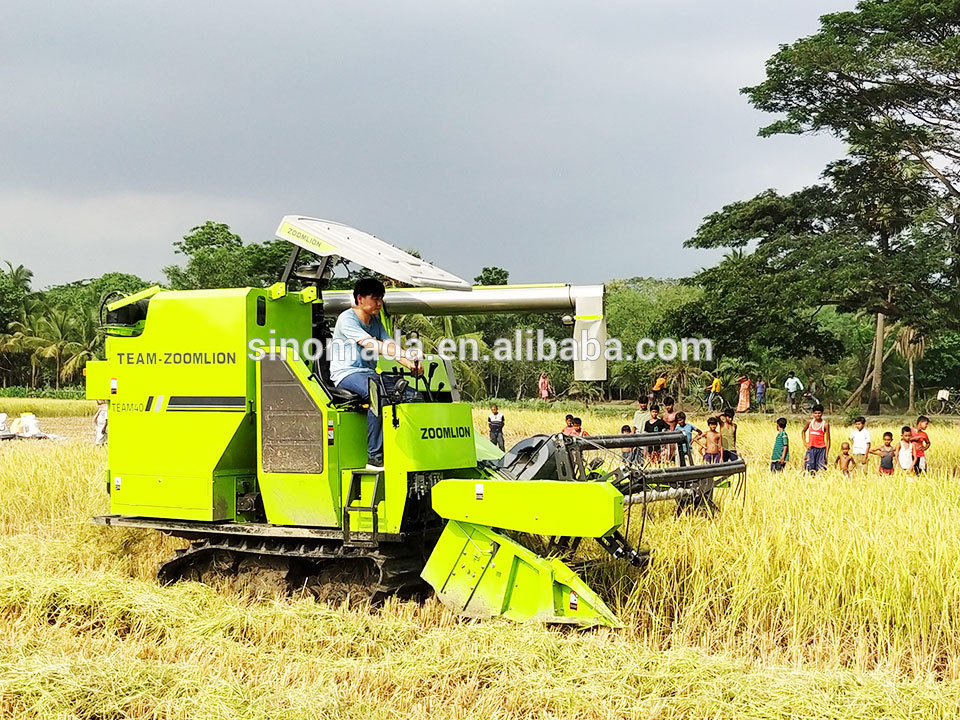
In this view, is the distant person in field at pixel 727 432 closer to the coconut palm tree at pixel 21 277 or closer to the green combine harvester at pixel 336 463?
the green combine harvester at pixel 336 463

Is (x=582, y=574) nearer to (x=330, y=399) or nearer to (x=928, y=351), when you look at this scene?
(x=330, y=399)

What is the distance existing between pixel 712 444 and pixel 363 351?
7.23m

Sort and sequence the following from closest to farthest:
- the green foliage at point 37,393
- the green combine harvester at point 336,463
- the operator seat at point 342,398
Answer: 1. the green combine harvester at point 336,463
2. the operator seat at point 342,398
3. the green foliage at point 37,393

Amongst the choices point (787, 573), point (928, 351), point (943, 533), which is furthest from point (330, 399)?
point (928, 351)

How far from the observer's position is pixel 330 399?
289 inches

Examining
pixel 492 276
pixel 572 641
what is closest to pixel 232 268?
pixel 492 276

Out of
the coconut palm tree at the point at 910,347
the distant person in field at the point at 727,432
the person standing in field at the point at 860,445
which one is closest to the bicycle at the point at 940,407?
the coconut palm tree at the point at 910,347

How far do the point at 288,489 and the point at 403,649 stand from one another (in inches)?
70.0

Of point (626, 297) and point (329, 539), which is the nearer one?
point (329, 539)

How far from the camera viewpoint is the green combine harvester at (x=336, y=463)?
6.65 metres

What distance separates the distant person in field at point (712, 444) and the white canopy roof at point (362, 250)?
6.65m

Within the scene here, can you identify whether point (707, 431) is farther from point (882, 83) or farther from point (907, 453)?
point (882, 83)

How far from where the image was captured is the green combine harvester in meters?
6.65

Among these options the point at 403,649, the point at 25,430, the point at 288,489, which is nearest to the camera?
the point at 403,649
